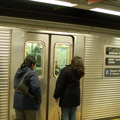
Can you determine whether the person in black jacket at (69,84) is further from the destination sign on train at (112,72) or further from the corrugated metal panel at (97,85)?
the destination sign on train at (112,72)

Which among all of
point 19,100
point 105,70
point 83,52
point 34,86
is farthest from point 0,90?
point 105,70

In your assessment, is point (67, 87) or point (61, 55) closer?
point (67, 87)

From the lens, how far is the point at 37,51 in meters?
4.09

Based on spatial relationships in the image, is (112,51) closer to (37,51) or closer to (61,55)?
(61,55)

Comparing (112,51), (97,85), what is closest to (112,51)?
(112,51)

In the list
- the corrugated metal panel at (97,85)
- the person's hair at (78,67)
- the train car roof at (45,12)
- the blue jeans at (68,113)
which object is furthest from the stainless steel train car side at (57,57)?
the person's hair at (78,67)

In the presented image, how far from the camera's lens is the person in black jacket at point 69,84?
3.38 m

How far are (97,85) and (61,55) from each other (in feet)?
3.91

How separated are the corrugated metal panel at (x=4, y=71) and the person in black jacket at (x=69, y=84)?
1.01 m

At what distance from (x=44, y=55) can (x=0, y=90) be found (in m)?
1.12

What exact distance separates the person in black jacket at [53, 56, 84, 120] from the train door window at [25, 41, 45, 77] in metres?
0.82

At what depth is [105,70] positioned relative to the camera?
4.85m

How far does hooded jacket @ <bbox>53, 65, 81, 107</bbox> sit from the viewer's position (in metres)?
3.38

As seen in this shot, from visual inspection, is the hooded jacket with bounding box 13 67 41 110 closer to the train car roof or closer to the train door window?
the train door window
